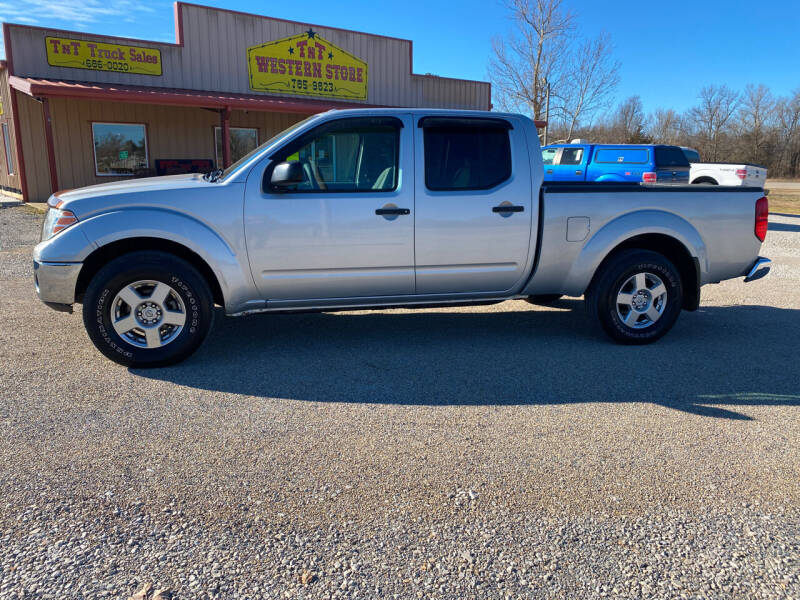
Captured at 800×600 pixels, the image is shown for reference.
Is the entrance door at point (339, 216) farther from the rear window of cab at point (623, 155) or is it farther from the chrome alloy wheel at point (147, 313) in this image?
the rear window of cab at point (623, 155)

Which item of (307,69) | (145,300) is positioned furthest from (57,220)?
(307,69)

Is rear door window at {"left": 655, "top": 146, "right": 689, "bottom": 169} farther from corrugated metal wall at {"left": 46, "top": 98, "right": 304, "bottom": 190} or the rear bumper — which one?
corrugated metal wall at {"left": 46, "top": 98, "right": 304, "bottom": 190}

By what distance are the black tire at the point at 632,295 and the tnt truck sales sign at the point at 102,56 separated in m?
16.5

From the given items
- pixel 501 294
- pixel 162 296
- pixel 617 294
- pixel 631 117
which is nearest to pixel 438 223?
pixel 501 294

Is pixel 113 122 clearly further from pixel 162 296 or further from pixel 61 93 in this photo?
pixel 162 296

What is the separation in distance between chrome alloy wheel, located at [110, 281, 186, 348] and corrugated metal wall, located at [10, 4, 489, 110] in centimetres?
1519

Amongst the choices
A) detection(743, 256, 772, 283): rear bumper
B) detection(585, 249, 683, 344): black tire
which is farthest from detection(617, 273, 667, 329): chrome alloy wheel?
detection(743, 256, 772, 283): rear bumper

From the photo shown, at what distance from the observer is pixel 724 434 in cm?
366

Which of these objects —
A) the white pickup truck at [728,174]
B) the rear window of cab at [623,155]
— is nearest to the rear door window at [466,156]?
the rear window of cab at [623,155]

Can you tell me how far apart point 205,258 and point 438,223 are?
1781 mm

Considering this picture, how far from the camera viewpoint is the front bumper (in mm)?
4402

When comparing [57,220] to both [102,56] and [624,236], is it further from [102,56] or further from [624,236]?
[102,56]

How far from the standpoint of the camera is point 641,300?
17.6 feet

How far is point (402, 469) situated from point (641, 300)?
3.11 metres
